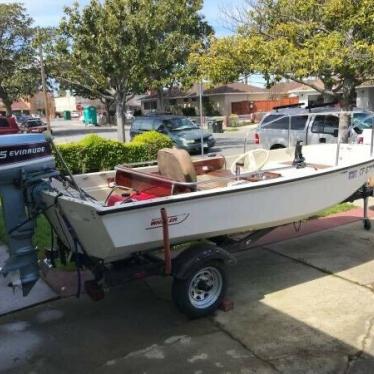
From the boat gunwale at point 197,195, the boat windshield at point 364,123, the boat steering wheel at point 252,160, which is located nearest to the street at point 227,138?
the boat steering wheel at point 252,160

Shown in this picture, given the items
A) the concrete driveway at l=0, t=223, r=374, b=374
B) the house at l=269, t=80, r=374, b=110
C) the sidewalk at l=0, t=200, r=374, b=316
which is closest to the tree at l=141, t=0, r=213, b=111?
the house at l=269, t=80, r=374, b=110

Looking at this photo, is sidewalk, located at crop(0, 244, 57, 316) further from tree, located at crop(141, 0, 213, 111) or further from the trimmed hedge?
tree, located at crop(141, 0, 213, 111)

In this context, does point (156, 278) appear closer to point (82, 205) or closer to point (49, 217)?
point (49, 217)

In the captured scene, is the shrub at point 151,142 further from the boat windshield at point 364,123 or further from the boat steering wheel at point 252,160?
the boat steering wheel at point 252,160

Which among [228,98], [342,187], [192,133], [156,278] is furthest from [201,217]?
[228,98]

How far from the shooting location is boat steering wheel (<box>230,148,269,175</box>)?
20.8ft

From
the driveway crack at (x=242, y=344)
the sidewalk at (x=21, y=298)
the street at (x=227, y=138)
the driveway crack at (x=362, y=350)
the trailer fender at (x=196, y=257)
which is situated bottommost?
the street at (x=227, y=138)

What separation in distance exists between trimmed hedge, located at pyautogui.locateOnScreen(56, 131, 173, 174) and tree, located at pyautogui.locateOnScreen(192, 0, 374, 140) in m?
2.88

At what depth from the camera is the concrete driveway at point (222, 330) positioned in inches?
161

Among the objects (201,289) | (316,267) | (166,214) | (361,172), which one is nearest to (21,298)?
(201,289)

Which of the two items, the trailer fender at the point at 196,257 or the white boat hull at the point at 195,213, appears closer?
the white boat hull at the point at 195,213

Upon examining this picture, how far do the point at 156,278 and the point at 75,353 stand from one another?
6.00 ft

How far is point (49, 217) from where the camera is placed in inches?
193

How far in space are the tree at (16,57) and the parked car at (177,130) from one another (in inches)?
682
